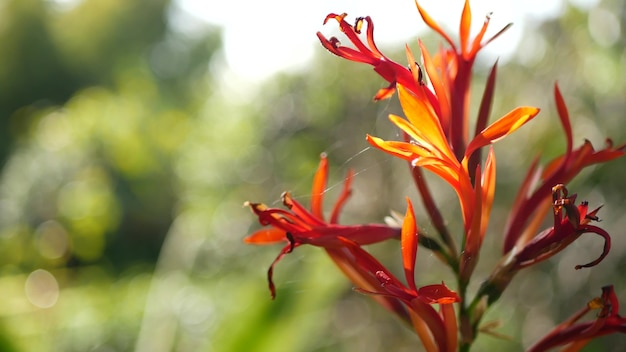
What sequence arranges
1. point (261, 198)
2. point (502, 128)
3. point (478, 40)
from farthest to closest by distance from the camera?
1. point (261, 198)
2. point (478, 40)
3. point (502, 128)

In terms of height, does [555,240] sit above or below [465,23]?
below

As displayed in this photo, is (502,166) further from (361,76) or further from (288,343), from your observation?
(288,343)

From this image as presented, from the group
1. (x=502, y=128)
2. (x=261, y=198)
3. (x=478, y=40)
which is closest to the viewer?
(x=502, y=128)

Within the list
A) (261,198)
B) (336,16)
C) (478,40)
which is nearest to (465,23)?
(478,40)

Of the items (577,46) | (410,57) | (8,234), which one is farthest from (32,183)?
(410,57)

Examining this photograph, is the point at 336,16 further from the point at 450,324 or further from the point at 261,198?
the point at 261,198

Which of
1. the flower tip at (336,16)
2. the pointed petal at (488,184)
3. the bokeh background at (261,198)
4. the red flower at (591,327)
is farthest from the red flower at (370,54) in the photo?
the bokeh background at (261,198)

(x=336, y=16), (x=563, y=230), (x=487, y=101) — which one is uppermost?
(x=336, y=16)
